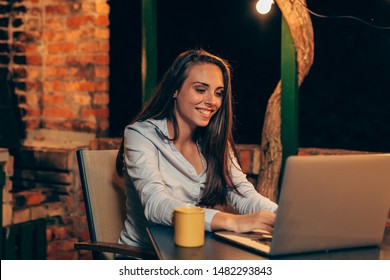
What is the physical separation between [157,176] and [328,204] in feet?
2.13

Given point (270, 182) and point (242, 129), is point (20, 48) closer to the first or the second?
point (242, 129)

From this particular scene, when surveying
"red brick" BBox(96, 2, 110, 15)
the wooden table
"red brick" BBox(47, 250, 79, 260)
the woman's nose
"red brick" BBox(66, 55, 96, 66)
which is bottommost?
"red brick" BBox(47, 250, 79, 260)

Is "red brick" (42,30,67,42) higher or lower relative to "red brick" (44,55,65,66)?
higher

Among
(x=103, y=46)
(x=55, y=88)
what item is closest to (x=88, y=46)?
(x=103, y=46)

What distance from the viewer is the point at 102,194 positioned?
7.15 ft

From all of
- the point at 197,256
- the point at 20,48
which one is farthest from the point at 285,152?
the point at 20,48

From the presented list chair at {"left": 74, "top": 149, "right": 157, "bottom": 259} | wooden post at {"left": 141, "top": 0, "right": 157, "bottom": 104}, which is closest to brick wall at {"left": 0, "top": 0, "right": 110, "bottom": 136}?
wooden post at {"left": 141, "top": 0, "right": 157, "bottom": 104}

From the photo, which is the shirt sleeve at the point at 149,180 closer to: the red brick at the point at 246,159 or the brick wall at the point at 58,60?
the red brick at the point at 246,159

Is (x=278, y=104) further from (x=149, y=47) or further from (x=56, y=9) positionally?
(x=56, y=9)

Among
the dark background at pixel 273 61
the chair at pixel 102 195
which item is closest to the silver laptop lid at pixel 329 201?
the chair at pixel 102 195

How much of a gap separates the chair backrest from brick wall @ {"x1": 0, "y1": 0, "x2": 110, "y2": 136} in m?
1.31

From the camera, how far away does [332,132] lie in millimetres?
3602

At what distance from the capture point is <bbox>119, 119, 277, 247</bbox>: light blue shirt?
1971 mm

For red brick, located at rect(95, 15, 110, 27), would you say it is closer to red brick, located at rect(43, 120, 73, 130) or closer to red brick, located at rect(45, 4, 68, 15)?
red brick, located at rect(45, 4, 68, 15)
